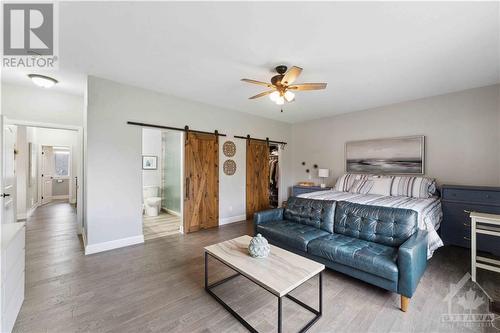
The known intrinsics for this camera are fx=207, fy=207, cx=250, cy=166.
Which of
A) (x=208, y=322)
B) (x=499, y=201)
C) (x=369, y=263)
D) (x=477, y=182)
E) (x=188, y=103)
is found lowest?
(x=208, y=322)

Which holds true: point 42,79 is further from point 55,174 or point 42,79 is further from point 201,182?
point 55,174

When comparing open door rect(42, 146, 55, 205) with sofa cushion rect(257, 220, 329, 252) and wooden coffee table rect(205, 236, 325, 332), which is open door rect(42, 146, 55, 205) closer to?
sofa cushion rect(257, 220, 329, 252)

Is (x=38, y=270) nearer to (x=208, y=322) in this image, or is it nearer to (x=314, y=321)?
Answer: (x=208, y=322)

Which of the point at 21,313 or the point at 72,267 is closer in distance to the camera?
the point at 21,313

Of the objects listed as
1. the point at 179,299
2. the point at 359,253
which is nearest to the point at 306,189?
the point at 359,253

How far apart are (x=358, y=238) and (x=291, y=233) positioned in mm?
836

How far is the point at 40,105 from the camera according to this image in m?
3.72

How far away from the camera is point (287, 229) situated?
2941 millimetres

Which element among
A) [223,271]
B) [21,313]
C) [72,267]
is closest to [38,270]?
[72,267]

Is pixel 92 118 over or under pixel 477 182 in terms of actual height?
over

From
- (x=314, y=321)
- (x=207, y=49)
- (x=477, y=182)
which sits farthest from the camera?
(x=477, y=182)

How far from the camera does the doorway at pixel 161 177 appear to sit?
538 centimetres

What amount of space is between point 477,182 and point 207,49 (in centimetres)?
474

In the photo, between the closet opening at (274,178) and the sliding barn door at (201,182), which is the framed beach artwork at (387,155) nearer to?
the closet opening at (274,178)
